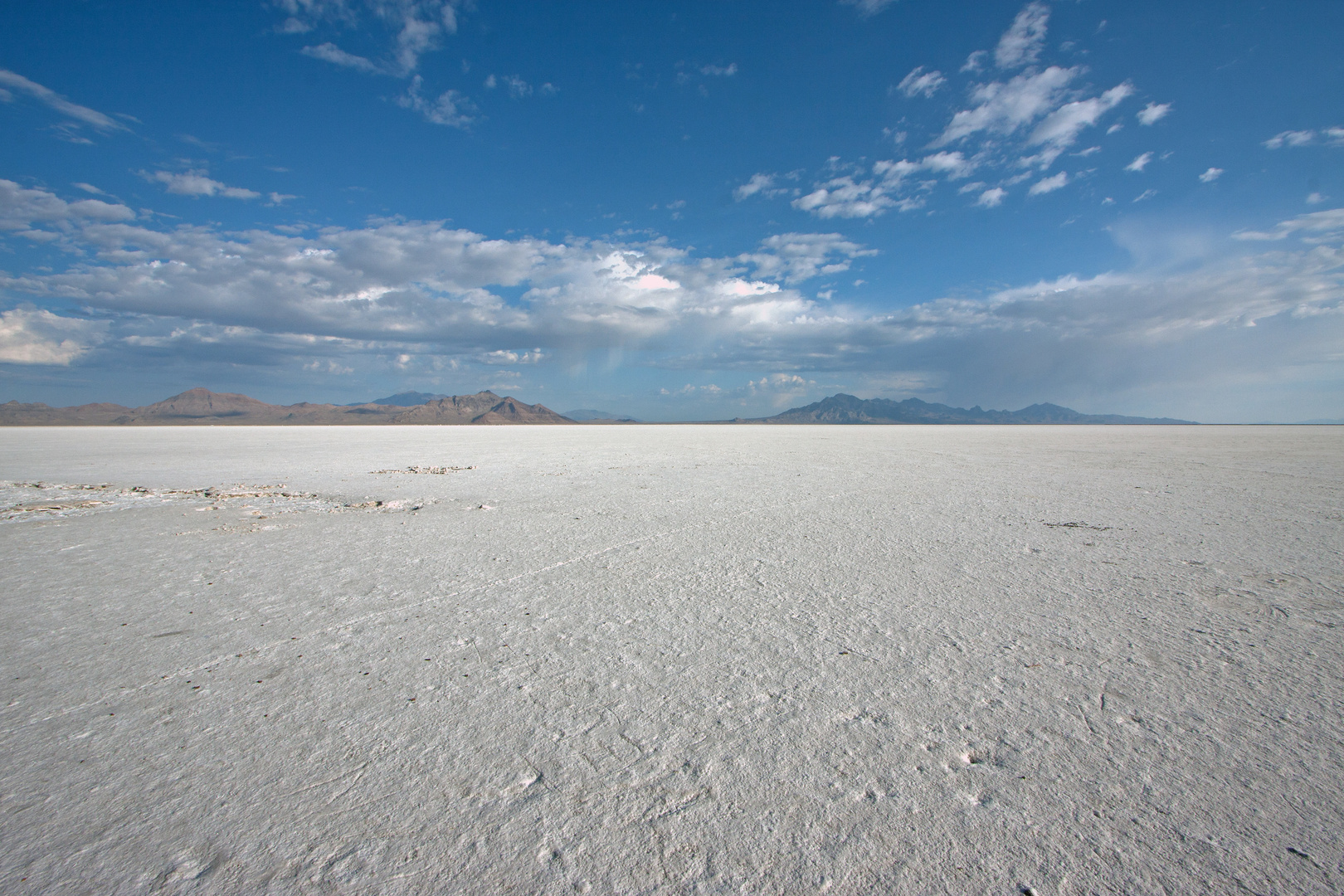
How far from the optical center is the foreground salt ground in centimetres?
180

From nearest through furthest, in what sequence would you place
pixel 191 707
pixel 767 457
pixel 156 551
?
pixel 191 707 < pixel 156 551 < pixel 767 457

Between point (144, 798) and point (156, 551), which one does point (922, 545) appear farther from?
point (156, 551)

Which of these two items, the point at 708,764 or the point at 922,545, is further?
the point at 922,545

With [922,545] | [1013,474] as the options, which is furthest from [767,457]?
[922,545]

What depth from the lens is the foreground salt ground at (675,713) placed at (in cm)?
180

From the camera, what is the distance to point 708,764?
2254mm

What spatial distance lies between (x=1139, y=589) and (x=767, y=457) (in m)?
13.3

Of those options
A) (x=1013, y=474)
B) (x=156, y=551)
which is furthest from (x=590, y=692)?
(x=1013, y=474)

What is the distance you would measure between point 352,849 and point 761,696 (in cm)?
171

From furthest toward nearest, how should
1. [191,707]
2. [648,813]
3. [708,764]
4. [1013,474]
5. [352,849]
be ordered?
[1013,474] → [191,707] → [708,764] → [648,813] → [352,849]

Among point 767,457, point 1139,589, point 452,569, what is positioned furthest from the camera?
point 767,457

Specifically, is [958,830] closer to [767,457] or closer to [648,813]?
[648,813]

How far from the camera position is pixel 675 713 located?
2.63 metres

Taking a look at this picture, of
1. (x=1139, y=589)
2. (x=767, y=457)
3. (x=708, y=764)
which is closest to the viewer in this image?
(x=708, y=764)
